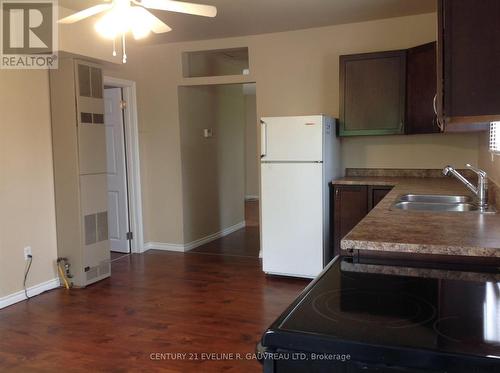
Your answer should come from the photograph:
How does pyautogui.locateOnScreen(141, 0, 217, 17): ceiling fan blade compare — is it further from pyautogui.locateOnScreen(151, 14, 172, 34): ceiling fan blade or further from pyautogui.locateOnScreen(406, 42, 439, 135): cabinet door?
pyautogui.locateOnScreen(406, 42, 439, 135): cabinet door

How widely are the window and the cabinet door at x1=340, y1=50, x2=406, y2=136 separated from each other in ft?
3.77

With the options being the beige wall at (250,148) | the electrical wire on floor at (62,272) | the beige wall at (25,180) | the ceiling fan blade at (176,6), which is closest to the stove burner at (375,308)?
the ceiling fan blade at (176,6)

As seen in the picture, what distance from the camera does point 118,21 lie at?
2.51 meters

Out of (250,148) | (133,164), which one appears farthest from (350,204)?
(250,148)

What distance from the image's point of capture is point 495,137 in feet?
9.39

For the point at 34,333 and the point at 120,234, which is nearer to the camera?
the point at 34,333

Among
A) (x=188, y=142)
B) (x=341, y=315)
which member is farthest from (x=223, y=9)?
(x=341, y=315)

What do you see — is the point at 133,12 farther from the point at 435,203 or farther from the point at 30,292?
the point at 30,292

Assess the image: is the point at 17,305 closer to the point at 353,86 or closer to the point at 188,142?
the point at 188,142

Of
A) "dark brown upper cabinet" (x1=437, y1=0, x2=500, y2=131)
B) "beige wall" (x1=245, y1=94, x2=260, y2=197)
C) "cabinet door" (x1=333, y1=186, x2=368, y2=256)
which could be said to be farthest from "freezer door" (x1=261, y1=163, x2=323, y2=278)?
"beige wall" (x1=245, y1=94, x2=260, y2=197)

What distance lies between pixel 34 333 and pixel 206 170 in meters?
3.19

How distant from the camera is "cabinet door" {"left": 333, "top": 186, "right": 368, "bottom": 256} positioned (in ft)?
13.4

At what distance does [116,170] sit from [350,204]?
110 inches

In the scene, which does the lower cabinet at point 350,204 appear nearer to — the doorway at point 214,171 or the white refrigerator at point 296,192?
the white refrigerator at point 296,192
